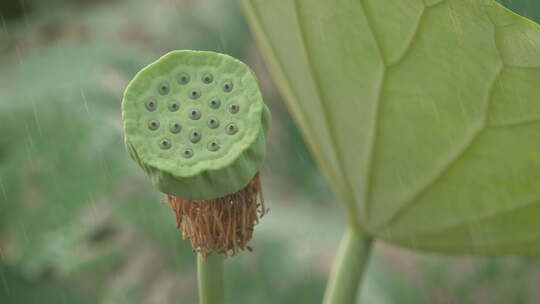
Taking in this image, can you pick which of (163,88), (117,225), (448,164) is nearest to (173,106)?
(163,88)

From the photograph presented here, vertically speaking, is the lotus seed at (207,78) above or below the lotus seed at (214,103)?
above

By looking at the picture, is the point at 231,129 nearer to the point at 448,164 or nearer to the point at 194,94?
the point at 194,94

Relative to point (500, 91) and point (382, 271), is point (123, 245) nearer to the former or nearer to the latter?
point (382, 271)

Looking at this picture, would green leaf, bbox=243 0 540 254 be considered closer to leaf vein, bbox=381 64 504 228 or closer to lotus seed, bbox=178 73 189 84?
leaf vein, bbox=381 64 504 228

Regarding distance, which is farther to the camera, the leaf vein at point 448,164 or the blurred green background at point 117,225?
the blurred green background at point 117,225

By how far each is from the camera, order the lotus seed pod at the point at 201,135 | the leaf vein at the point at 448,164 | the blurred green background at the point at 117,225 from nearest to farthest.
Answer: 1. the lotus seed pod at the point at 201,135
2. the leaf vein at the point at 448,164
3. the blurred green background at the point at 117,225

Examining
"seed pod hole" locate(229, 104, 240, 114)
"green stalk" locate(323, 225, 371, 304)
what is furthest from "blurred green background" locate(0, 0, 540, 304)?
"seed pod hole" locate(229, 104, 240, 114)

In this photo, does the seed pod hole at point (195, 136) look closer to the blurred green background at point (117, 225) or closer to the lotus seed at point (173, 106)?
the lotus seed at point (173, 106)

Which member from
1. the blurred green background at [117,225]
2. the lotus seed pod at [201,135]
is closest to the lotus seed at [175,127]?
the lotus seed pod at [201,135]

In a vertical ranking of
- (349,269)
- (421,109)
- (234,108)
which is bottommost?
(349,269)
